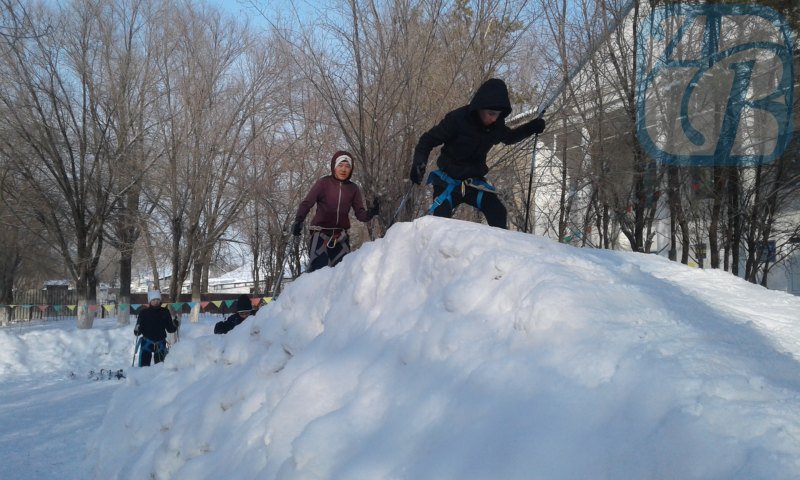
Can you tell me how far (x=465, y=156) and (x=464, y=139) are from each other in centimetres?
16

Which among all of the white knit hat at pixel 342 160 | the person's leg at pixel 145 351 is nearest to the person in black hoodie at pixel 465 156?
the white knit hat at pixel 342 160

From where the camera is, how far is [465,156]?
5863mm

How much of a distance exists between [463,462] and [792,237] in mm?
14758

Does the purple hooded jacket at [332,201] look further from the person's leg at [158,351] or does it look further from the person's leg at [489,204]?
the person's leg at [158,351]

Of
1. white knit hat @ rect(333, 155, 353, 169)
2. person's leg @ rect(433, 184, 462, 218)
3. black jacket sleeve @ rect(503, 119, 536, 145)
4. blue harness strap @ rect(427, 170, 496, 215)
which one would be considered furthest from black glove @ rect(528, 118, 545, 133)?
white knit hat @ rect(333, 155, 353, 169)

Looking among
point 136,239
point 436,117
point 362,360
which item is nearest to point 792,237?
point 436,117

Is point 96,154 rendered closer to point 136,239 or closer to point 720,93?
point 136,239

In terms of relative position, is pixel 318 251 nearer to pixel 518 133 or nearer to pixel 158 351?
pixel 518 133

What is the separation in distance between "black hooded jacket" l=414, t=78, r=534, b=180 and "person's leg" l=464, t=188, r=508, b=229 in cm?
15

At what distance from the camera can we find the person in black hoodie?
18.9 ft

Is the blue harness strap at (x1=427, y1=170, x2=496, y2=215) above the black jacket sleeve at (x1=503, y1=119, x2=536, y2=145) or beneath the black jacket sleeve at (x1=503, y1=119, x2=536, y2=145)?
beneath

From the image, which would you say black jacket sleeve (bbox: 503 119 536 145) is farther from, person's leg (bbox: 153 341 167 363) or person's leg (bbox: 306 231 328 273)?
person's leg (bbox: 153 341 167 363)

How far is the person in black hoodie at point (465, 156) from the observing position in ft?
18.9

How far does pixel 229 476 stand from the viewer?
3.72 m
